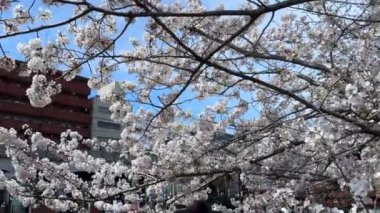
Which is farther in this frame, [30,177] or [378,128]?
[30,177]

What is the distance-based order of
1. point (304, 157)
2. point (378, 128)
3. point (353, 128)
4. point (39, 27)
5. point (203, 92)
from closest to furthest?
point (39, 27) → point (378, 128) → point (353, 128) → point (304, 157) → point (203, 92)

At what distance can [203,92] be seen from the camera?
6.71m

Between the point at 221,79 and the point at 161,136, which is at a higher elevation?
the point at 221,79

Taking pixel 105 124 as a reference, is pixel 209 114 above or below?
below

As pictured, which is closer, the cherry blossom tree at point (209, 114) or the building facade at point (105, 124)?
the cherry blossom tree at point (209, 114)

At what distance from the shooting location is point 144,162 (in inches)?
254

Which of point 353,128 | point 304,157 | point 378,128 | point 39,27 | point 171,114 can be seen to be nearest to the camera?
point 39,27

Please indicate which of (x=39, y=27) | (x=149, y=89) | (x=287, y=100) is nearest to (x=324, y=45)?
(x=287, y=100)

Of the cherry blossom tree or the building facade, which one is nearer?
the cherry blossom tree

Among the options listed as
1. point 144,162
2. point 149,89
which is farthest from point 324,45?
point 144,162

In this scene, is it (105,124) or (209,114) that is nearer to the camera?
(209,114)

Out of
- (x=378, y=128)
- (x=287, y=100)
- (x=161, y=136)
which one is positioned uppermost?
(x=287, y=100)

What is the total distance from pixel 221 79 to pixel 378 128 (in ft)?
8.17

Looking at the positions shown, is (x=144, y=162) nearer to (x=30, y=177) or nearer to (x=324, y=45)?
(x=30, y=177)
